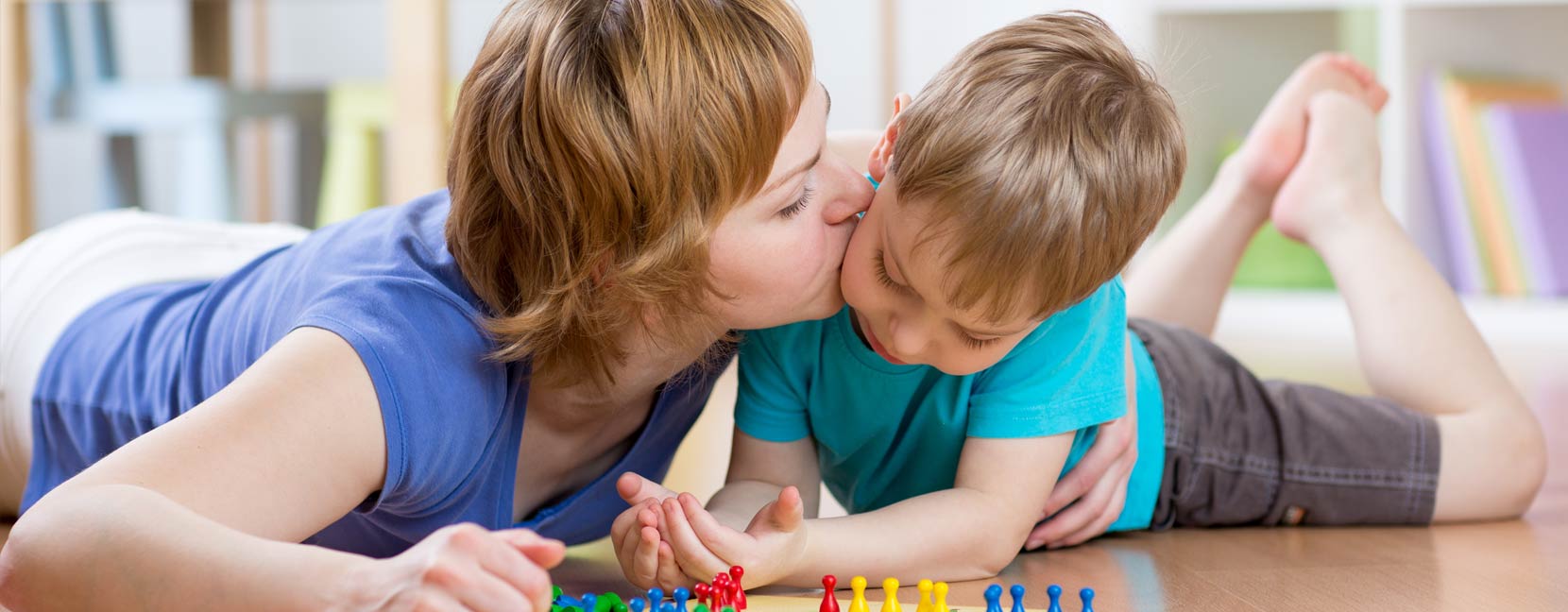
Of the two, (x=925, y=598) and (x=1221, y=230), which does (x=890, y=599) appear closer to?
(x=925, y=598)

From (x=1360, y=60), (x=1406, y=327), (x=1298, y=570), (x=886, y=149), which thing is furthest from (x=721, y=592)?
(x=1360, y=60)

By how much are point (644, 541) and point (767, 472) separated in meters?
0.23

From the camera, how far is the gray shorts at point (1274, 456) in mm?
1201

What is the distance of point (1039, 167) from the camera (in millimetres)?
839

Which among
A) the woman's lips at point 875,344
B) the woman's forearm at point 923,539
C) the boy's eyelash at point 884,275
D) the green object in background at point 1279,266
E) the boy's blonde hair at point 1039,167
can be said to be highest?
the boy's blonde hair at point 1039,167

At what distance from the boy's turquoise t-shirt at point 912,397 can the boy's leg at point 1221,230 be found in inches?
19.1

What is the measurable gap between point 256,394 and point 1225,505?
0.81 m

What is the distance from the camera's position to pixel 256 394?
0.74 meters

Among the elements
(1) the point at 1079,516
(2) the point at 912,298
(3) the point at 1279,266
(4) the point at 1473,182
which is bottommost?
(3) the point at 1279,266

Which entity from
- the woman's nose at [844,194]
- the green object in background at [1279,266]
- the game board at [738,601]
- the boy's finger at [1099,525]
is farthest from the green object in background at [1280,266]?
the game board at [738,601]

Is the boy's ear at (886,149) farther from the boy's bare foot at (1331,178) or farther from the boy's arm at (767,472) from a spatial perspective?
the boy's bare foot at (1331,178)

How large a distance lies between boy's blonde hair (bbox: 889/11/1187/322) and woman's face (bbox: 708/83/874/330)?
0.05 meters

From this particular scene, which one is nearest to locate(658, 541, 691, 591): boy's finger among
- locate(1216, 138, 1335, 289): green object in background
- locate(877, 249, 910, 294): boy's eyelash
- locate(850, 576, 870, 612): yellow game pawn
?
locate(850, 576, 870, 612): yellow game pawn

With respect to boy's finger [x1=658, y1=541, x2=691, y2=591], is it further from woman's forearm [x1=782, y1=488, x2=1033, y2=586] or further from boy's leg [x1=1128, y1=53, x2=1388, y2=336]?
boy's leg [x1=1128, y1=53, x2=1388, y2=336]
